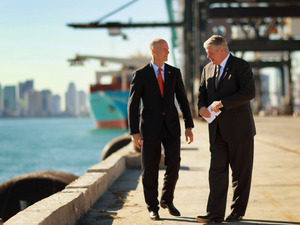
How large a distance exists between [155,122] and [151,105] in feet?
0.58

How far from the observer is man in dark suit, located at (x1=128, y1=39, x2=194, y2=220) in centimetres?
430

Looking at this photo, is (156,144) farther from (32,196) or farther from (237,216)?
(32,196)

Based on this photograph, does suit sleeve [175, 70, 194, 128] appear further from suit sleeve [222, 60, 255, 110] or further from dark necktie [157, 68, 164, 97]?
suit sleeve [222, 60, 255, 110]

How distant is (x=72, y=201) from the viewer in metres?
4.14

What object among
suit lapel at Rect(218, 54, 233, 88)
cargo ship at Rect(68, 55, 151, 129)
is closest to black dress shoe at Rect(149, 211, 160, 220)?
suit lapel at Rect(218, 54, 233, 88)

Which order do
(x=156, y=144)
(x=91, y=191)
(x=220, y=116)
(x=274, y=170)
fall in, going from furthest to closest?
1. (x=274, y=170)
2. (x=91, y=191)
3. (x=156, y=144)
4. (x=220, y=116)

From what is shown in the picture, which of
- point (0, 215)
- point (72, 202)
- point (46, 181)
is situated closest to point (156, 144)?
point (72, 202)

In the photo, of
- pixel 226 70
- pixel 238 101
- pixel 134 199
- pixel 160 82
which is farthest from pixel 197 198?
pixel 226 70

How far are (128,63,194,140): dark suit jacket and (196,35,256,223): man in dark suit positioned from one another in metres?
0.38

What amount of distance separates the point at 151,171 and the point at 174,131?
46 centimetres

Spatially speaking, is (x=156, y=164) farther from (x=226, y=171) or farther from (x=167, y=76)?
(x=167, y=76)

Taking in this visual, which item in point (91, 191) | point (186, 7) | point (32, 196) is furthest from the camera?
point (186, 7)

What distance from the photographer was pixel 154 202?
4.37 meters

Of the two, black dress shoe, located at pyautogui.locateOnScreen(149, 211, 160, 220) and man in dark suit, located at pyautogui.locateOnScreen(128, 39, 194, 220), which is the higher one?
man in dark suit, located at pyautogui.locateOnScreen(128, 39, 194, 220)
